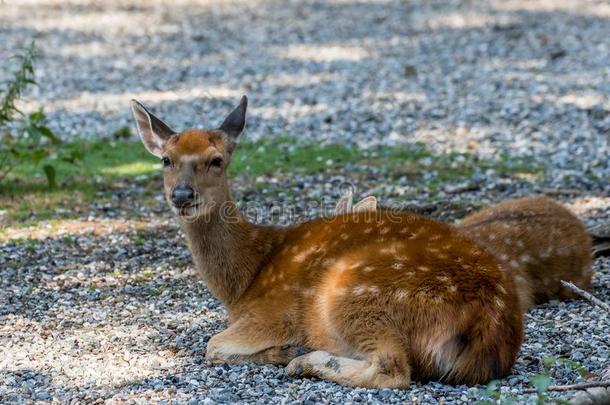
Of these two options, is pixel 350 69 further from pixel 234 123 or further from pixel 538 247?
pixel 234 123

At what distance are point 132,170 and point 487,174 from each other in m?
3.53

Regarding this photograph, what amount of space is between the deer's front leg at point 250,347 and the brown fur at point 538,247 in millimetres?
1714

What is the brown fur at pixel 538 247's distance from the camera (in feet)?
22.8

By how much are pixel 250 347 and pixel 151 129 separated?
1.57 meters

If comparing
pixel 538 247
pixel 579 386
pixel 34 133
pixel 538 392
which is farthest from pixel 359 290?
pixel 34 133

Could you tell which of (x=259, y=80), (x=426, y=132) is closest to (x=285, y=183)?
(x=426, y=132)

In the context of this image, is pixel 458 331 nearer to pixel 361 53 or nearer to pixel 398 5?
pixel 361 53

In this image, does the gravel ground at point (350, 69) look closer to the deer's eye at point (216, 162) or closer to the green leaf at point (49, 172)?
the green leaf at point (49, 172)

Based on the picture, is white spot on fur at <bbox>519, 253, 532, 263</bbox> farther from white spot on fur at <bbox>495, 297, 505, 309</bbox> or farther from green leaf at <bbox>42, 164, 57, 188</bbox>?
green leaf at <bbox>42, 164, 57, 188</bbox>

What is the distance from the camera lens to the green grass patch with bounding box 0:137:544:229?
9656 millimetres

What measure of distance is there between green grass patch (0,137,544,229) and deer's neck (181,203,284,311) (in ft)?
10.3

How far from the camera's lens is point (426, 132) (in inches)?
459

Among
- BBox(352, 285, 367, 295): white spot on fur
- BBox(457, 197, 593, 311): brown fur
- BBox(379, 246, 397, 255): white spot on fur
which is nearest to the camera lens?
BBox(352, 285, 367, 295): white spot on fur

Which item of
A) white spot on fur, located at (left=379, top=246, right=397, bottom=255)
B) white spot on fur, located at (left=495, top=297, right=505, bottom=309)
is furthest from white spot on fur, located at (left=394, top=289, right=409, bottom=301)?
white spot on fur, located at (left=495, top=297, right=505, bottom=309)
